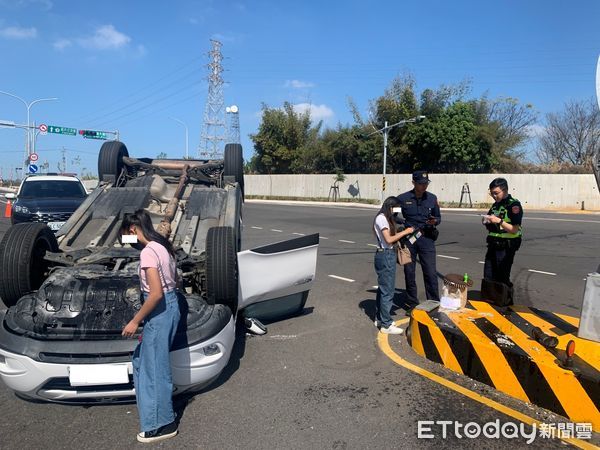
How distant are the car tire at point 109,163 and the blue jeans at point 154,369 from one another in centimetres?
432

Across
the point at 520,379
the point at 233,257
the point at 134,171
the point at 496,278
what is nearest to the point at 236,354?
the point at 233,257

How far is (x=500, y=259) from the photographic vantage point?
539 cm

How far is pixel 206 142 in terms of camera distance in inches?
2210

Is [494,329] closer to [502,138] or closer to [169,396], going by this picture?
[169,396]

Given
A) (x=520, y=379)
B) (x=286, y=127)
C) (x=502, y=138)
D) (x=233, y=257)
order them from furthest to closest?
(x=286, y=127) < (x=502, y=138) < (x=233, y=257) < (x=520, y=379)

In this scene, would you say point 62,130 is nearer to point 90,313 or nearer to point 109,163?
point 109,163

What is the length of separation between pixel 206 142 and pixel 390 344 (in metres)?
53.8

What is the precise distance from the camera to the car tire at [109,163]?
694 centimetres

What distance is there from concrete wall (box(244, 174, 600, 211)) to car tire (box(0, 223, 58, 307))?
30828 mm

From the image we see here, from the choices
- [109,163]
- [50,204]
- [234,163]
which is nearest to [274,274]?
[234,163]

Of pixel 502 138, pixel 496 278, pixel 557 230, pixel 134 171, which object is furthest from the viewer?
pixel 502 138

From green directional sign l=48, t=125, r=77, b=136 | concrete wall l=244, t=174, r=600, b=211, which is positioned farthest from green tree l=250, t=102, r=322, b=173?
green directional sign l=48, t=125, r=77, b=136

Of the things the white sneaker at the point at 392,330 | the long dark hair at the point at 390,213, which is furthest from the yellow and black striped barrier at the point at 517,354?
the long dark hair at the point at 390,213

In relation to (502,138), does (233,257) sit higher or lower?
lower
